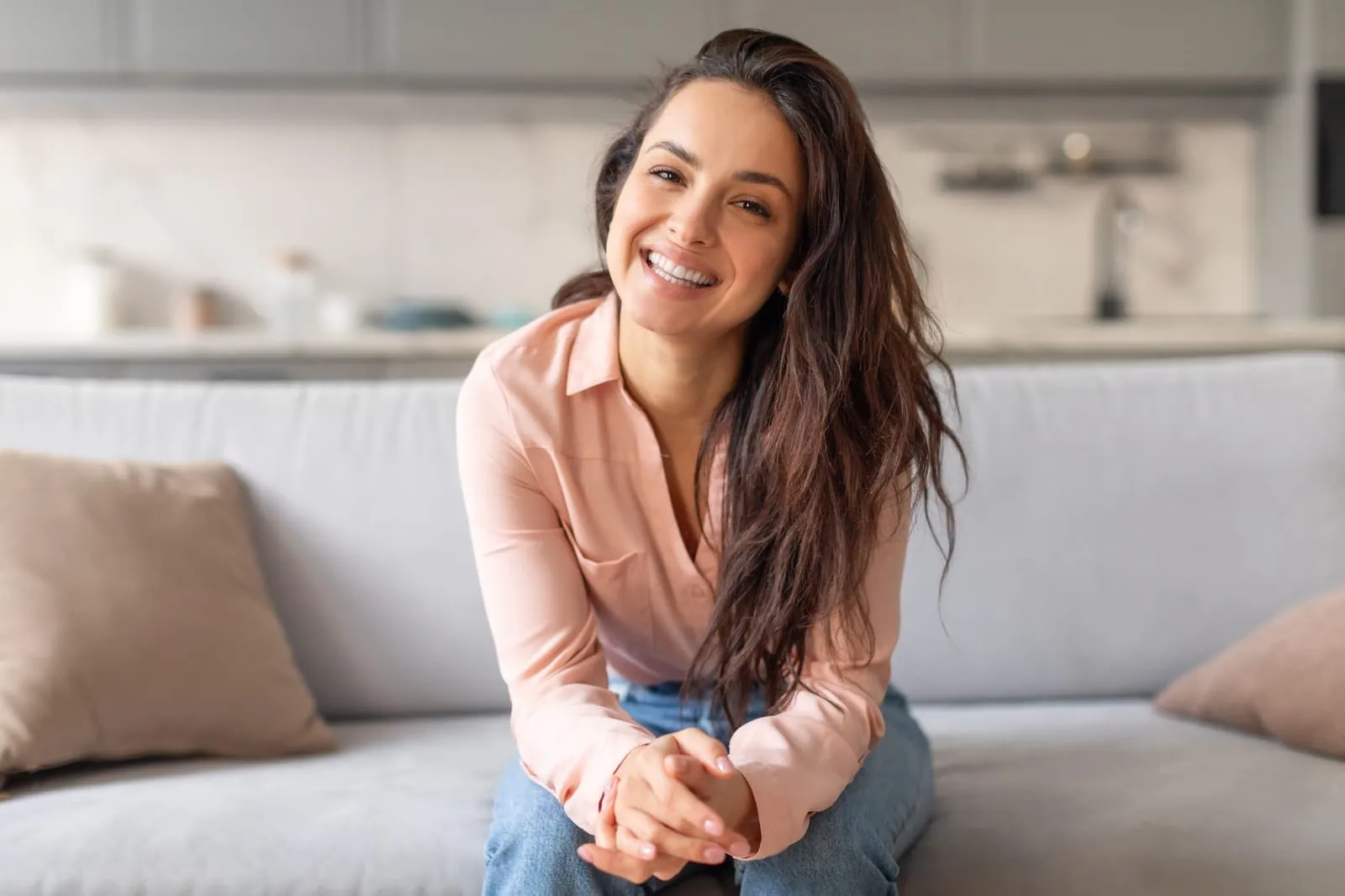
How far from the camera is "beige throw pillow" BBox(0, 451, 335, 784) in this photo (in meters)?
1.50

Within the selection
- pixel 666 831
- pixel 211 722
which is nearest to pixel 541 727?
pixel 666 831

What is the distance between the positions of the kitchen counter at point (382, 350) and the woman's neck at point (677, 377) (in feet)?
7.36

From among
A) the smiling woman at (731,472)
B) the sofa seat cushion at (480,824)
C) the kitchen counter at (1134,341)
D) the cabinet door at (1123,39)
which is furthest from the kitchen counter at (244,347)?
the smiling woman at (731,472)

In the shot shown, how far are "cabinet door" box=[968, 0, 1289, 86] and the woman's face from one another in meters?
3.21

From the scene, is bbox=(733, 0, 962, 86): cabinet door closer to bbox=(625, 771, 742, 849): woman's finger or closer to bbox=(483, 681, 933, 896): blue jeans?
bbox=(483, 681, 933, 896): blue jeans

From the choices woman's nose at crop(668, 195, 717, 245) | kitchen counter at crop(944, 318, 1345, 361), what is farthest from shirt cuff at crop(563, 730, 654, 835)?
kitchen counter at crop(944, 318, 1345, 361)

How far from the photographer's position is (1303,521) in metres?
1.85

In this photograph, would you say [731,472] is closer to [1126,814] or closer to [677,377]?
[677,377]

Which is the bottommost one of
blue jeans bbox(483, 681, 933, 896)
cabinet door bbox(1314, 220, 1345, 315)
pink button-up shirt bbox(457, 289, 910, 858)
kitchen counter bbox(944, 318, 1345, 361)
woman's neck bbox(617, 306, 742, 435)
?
blue jeans bbox(483, 681, 933, 896)

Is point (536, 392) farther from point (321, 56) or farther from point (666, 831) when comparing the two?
point (321, 56)

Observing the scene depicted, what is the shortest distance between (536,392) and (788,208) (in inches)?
12.9

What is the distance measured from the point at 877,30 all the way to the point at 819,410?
3.18 m

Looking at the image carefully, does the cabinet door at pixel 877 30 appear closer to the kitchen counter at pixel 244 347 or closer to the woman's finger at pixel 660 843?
the kitchen counter at pixel 244 347

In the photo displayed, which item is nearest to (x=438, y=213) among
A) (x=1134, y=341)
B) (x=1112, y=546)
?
(x=1134, y=341)
